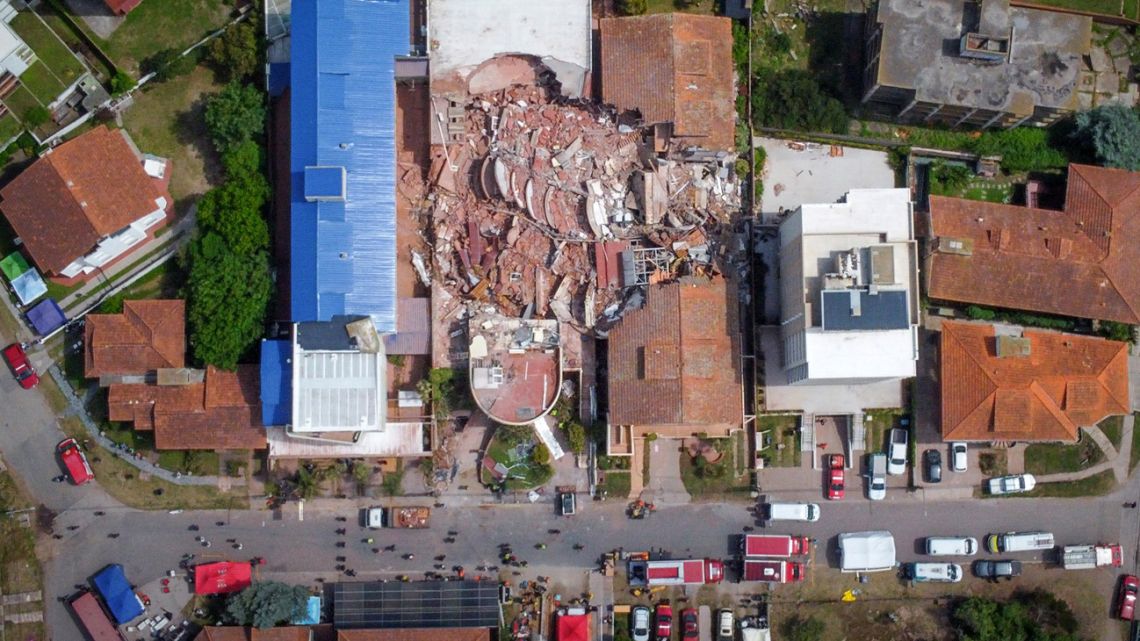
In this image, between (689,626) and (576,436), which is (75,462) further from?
(689,626)

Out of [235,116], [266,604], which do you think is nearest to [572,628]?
[266,604]

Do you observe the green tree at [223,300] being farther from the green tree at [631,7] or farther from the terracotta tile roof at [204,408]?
the green tree at [631,7]

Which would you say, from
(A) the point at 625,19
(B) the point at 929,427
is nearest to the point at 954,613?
(B) the point at 929,427

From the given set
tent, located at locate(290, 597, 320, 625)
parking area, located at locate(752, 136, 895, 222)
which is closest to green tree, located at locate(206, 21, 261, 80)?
parking area, located at locate(752, 136, 895, 222)

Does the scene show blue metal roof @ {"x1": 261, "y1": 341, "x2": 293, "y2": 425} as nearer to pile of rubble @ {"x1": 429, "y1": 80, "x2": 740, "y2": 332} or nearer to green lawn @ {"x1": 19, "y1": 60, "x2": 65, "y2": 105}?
pile of rubble @ {"x1": 429, "y1": 80, "x2": 740, "y2": 332}

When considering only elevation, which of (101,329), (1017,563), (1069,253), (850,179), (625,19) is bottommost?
(1017,563)

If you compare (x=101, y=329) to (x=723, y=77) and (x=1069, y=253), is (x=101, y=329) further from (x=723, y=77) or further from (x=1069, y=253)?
(x=1069, y=253)

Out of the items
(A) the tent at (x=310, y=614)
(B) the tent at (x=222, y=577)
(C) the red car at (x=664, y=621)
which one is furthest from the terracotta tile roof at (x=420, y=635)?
(C) the red car at (x=664, y=621)
